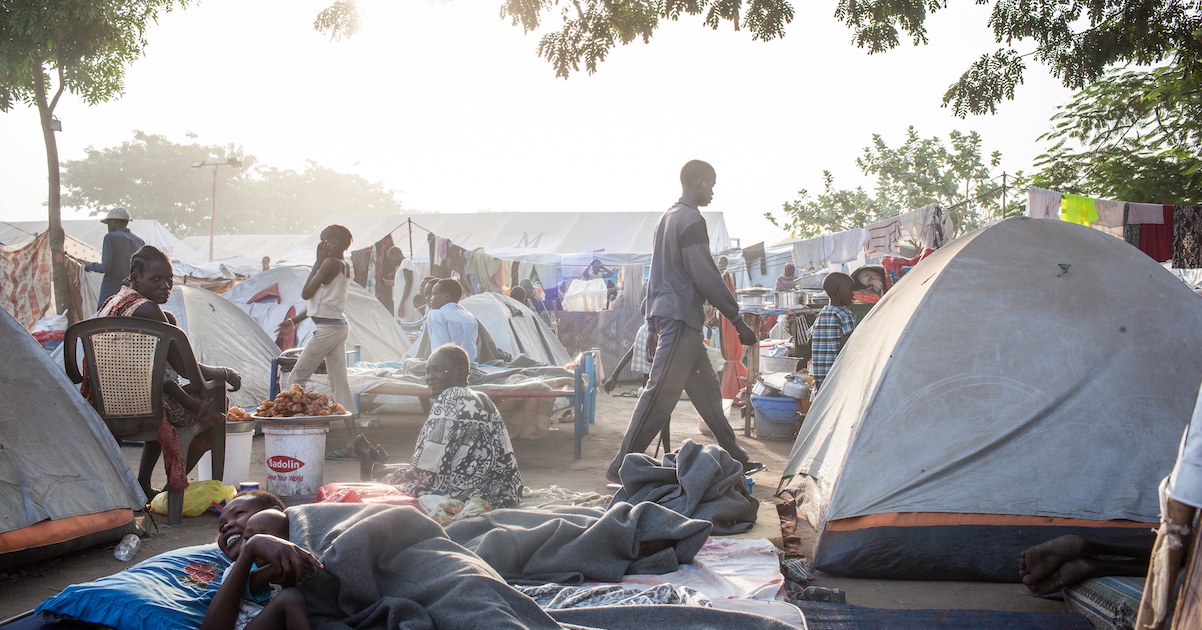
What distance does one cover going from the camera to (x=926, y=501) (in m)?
3.62

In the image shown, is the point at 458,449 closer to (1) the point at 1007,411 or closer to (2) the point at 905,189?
(1) the point at 1007,411

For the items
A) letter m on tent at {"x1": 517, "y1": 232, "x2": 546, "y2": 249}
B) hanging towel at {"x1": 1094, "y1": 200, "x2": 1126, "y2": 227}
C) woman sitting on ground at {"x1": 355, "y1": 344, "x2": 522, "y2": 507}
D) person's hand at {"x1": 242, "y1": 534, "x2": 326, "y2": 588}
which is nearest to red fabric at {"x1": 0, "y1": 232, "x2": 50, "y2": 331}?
woman sitting on ground at {"x1": 355, "y1": 344, "x2": 522, "y2": 507}

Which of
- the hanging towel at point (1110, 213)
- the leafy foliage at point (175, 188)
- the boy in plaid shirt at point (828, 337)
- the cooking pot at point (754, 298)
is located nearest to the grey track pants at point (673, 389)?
the boy in plaid shirt at point (828, 337)

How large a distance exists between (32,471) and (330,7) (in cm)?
464

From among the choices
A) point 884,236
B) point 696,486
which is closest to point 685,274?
point 696,486

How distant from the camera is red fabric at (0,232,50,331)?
11234mm

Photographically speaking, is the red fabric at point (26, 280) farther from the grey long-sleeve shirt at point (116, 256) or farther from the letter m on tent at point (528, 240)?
the letter m on tent at point (528, 240)

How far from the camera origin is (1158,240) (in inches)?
379

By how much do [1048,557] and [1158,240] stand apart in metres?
8.49

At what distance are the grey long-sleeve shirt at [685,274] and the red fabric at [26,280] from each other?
10.1 meters

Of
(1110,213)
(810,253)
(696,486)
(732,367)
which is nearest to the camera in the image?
(696,486)

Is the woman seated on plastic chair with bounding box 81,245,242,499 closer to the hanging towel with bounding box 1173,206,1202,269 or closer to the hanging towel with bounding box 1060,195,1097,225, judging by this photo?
the hanging towel with bounding box 1060,195,1097,225

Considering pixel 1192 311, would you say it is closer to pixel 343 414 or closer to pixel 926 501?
pixel 926 501

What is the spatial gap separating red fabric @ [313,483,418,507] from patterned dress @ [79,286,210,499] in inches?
44.0
